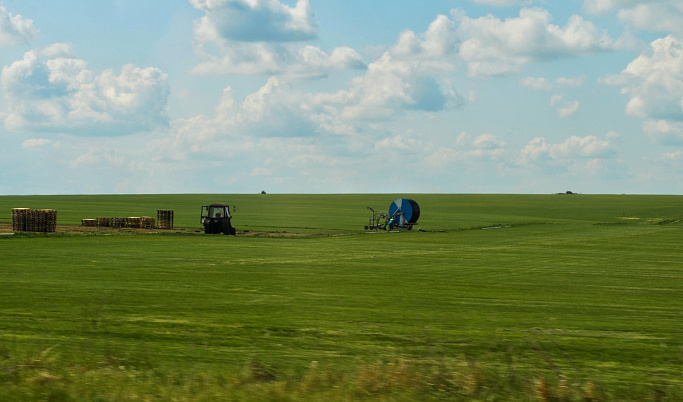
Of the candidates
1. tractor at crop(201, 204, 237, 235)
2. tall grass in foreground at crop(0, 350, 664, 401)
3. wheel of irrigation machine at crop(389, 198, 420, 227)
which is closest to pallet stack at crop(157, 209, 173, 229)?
tractor at crop(201, 204, 237, 235)

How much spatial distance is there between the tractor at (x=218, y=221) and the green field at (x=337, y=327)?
21.7 metres

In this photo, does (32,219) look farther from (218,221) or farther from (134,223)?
(218,221)

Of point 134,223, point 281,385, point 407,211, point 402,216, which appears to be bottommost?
point 281,385

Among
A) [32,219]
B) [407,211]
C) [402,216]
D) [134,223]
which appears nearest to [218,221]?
[134,223]

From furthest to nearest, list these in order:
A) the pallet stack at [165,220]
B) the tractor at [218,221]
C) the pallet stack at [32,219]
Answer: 1. the pallet stack at [165,220]
2. the tractor at [218,221]
3. the pallet stack at [32,219]

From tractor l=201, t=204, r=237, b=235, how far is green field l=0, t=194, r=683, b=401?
71.3 ft

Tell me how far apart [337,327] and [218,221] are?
144 feet

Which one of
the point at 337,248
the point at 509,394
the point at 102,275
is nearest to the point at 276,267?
the point at 102,275

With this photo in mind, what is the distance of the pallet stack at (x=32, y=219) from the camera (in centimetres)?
5834

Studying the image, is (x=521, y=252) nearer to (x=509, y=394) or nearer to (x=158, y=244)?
(x=158, y=244)

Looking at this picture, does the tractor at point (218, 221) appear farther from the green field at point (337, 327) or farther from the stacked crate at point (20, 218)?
the green field at point (337, 327)

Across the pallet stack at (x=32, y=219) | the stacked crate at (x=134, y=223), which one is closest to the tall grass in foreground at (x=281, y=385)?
the pallet stack at (x=32, y=219)

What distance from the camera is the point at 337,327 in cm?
1720

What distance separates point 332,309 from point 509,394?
10112 mm
